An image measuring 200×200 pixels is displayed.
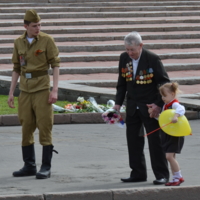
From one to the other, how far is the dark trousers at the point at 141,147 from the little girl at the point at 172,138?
0.15 metres

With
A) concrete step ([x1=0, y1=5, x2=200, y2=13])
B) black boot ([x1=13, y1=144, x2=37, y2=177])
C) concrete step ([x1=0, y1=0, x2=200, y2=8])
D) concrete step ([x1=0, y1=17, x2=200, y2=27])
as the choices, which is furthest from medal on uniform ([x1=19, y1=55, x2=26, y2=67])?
concrete step ([x1=0, y1=0, x2=200, y2=8])

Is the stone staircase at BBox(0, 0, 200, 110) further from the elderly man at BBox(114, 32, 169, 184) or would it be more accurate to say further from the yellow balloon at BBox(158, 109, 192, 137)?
the yellow balloon at BBox(158, 109, 192, 137)

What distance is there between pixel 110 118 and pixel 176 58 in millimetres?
11244

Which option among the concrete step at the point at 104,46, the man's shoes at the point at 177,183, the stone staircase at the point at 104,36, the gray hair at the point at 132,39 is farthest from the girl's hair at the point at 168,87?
the concrete step at the point at 104,46

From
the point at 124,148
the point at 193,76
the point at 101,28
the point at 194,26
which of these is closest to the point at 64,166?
the point at 124,148

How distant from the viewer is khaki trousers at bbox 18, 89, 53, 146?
5.90 meters

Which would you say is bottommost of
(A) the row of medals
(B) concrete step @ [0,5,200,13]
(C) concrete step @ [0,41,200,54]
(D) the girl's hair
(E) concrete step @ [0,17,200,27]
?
(C) concrete step @ [0,41,200,54]

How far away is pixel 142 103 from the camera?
221 inches

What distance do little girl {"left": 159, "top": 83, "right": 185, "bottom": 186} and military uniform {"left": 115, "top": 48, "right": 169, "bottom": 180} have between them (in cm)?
12

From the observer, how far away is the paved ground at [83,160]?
5645mm

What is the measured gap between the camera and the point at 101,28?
19.1m

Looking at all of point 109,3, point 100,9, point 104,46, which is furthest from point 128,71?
point 109,3

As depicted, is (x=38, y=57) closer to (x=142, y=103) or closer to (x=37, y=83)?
(x=37, y=83)

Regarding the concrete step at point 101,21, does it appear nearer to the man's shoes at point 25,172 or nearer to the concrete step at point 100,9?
the concrete step at point 100,9
